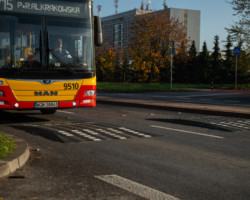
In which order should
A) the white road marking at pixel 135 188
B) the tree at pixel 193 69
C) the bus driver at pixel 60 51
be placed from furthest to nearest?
the tree at pixel 193 69 < the bus driver at pixel 60 51 < the white road marking at pixel 135 188

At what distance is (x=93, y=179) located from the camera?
4551 mm

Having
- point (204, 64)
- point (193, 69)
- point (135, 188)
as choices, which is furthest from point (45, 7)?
point (193, 69)

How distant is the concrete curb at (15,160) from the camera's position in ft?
15.2

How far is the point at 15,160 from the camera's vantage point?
16.2 ft

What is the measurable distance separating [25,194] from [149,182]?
1443 mm

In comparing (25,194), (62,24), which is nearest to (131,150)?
(25,194)

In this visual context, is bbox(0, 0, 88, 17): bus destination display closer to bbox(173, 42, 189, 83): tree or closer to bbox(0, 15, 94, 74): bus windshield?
bbox(0, 15, 94, 74): bus windshield

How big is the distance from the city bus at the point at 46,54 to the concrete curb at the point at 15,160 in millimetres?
3644

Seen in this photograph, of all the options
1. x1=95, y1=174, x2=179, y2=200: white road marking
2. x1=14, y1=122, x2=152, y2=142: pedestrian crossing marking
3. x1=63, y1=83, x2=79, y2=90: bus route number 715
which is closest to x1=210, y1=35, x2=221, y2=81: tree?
x1=63, y1=83, x2=79, y2=90: bus route number 715

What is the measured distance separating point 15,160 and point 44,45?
16.9ft

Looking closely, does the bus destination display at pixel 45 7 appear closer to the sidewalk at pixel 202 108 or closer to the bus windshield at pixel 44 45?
the bus windshield at pixel 44 45

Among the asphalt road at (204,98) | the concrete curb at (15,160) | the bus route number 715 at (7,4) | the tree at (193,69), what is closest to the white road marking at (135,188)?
the concrete curb at (15,160)

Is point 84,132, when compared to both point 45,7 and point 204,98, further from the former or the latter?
point 204,98

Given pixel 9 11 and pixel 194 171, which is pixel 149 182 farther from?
pixel 9 11
